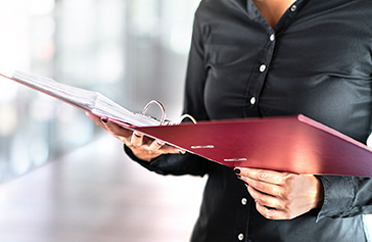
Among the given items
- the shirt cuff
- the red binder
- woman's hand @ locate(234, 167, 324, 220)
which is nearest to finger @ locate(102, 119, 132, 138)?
the red binder

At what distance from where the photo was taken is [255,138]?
516 millimetres

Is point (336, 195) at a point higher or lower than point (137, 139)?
lower

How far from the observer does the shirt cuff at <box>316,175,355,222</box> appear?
0.78 m

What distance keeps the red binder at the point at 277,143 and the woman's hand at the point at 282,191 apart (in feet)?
0.11

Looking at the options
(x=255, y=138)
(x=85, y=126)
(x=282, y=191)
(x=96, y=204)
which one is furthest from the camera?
(x=85, y=126)

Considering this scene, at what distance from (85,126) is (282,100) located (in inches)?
180

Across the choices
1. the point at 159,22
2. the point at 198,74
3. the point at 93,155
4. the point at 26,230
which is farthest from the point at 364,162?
the point at 159,22

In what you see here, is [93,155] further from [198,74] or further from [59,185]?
[198,74]

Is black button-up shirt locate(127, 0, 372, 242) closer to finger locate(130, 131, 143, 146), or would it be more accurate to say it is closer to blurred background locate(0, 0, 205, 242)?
finger locate(130, 131, 143, 146)

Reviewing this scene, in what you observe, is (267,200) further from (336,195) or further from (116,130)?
(116,130)

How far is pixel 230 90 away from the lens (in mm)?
999

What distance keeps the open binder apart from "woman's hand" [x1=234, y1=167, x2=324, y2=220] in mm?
30

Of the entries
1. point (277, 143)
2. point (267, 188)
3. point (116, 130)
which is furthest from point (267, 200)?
point (116, 130)

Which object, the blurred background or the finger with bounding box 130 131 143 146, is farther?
the blurred background
